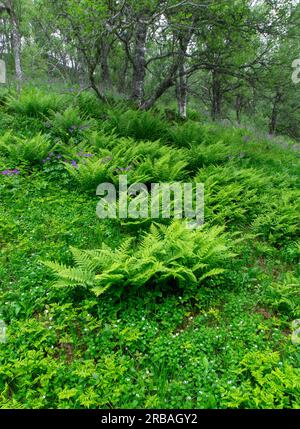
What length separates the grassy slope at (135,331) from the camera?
2.76 metres

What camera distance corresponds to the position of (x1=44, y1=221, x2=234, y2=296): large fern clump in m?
3.68

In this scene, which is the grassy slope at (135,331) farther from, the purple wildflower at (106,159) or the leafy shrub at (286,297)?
the purple wildflower at (106,159)

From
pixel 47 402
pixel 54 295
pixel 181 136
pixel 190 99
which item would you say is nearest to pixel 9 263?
pixel 54 295

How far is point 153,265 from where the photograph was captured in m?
3.82

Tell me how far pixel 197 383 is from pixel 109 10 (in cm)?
863

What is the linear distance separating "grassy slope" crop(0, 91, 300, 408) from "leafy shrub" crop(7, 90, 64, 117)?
4.48 meters

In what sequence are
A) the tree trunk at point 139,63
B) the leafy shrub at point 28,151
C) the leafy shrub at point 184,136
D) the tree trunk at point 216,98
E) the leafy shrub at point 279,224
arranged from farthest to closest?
the tree trunk at point 216,98, the tree trunk at point 139,63, the leafy shrub at point 184,136, the leafy shrub at point 28,151, the leafy shrub at point 279,224

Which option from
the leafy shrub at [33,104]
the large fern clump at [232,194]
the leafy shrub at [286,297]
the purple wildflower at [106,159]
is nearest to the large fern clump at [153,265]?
the leafy shrub at [286,297]

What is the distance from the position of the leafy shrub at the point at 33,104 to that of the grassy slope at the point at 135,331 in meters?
4.48

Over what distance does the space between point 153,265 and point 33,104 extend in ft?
24.3

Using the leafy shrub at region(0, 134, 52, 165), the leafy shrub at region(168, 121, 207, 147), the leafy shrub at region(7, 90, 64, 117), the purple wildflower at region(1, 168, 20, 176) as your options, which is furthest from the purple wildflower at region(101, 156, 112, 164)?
the leafy shrub at region(168, 121, 207, 147)

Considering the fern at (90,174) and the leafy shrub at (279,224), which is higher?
the fern at (90,174)

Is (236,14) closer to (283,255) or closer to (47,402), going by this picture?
(283,255)

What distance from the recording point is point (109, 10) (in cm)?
784
